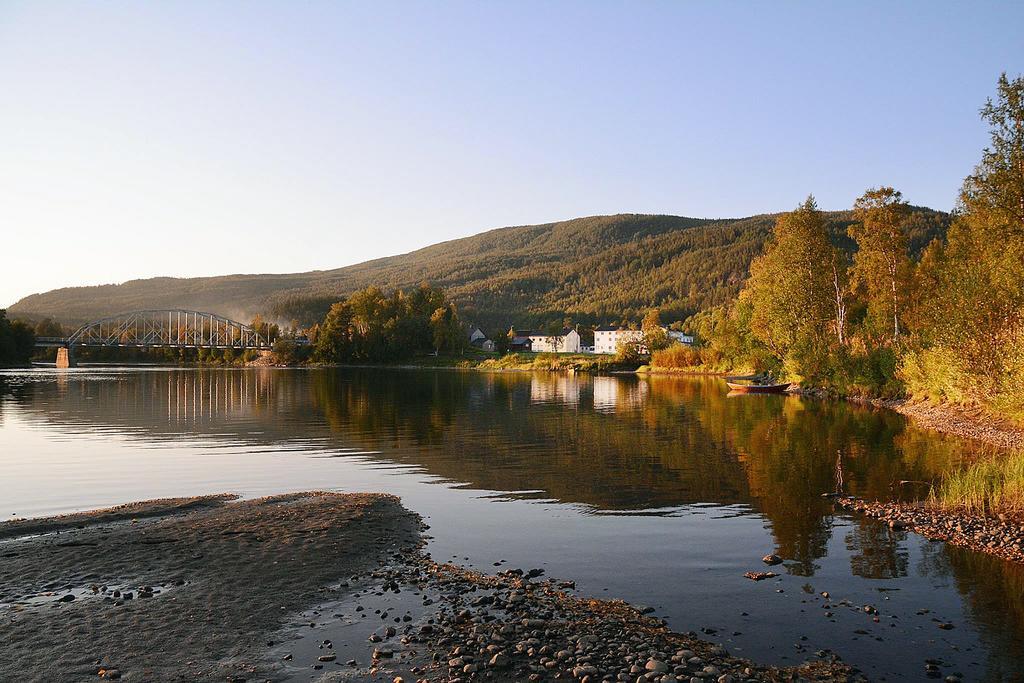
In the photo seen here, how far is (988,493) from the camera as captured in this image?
20062mm

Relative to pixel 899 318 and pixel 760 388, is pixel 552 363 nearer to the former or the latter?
pixel 760 388

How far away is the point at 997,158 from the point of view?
Result: 39.9 meters

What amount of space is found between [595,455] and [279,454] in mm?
14922

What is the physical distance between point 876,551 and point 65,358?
20398cm

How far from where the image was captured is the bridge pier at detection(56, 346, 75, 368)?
178438mm

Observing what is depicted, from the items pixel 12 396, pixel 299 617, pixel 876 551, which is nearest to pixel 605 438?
pixel 876 551

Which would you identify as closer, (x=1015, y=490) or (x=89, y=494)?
(x=1015, y=490)

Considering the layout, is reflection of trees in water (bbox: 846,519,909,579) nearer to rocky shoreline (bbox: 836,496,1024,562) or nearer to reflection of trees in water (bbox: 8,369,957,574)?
rocky shoreline (bbox: 836,496,1024,562)

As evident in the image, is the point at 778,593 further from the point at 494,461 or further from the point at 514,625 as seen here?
the point at 494,461

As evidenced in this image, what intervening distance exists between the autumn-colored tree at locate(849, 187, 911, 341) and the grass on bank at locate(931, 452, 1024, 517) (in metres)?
47.6

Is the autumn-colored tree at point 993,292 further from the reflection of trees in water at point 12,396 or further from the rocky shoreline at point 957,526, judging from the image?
the reflection of trees in water at point 12,396

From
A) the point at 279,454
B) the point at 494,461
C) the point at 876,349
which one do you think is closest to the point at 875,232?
the point at 876,349

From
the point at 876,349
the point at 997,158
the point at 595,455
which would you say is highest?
the point at 997,158

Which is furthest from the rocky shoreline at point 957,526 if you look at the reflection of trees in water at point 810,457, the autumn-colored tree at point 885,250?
the autumn-colored tree at point 885,250
